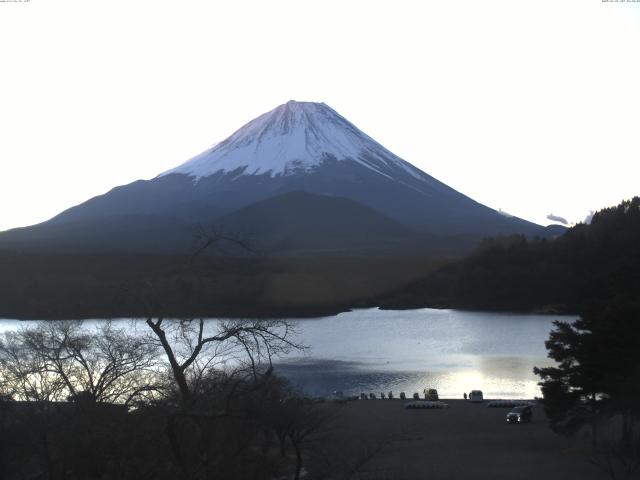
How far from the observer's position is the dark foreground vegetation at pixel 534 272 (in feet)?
113

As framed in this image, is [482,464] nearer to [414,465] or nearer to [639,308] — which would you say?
[414,465]

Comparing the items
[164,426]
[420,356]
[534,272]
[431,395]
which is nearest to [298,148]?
[534,272]

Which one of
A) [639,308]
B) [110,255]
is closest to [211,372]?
[639,308]

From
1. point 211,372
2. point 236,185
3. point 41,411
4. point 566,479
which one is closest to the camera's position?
point 211,372

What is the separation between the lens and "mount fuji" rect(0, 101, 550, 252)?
5350 centimetres

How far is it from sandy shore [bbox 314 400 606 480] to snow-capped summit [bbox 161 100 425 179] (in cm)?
6326

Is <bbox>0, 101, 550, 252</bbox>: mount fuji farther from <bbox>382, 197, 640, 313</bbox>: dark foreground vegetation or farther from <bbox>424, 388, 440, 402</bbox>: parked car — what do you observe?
<bbox>424, 388, 440, 402</bbox>: parked car

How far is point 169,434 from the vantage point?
115 inches

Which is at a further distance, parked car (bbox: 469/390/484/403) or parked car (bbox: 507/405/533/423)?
parked car (bbox: 469/390/484/403)

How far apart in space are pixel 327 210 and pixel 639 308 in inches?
2100

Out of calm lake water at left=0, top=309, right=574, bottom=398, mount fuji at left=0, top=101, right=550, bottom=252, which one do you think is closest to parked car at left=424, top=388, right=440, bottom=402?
calm lake water at left=0, top=309, right=574, bottom=398

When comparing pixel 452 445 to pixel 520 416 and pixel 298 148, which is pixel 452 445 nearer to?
pixel 520 416

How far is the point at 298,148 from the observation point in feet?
253

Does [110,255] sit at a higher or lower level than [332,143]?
lower
